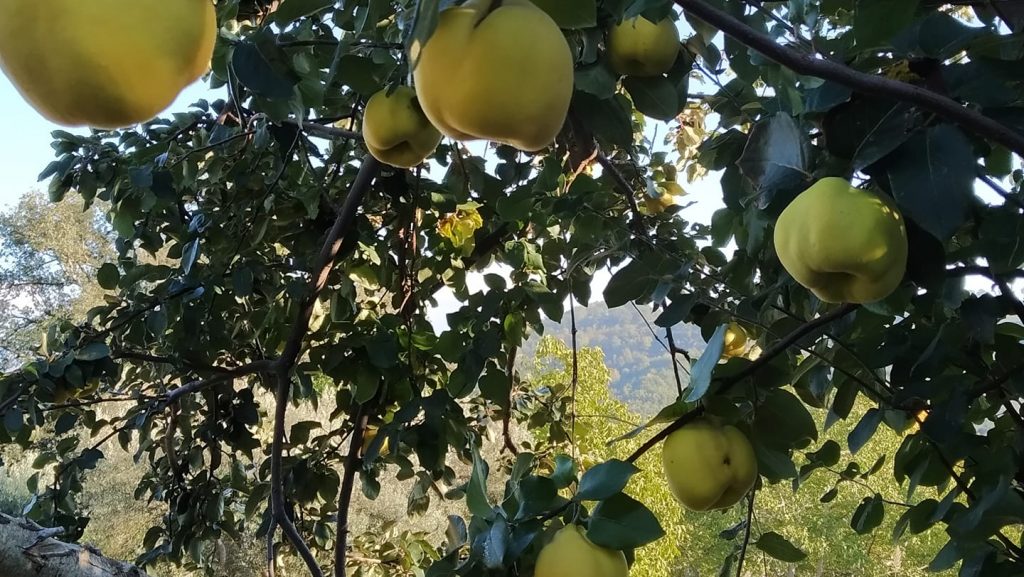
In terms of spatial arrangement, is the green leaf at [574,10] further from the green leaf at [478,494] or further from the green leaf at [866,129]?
the green leaf at [478,494]

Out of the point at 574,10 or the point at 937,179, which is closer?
the point at 574,10

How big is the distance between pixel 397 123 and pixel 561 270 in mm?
1137

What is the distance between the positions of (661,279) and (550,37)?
73 cm

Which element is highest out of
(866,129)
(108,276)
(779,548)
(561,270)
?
(108,276)

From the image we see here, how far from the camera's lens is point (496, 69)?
0.45m

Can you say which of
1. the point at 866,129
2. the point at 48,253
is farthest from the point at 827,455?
the point at 48,253

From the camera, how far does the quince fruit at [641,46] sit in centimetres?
83

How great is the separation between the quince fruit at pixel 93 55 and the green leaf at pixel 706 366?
0.56m

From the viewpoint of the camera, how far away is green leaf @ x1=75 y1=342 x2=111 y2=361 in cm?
154

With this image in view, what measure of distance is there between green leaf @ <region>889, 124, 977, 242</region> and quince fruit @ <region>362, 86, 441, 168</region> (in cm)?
47

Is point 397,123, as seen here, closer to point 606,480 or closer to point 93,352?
point 606,480

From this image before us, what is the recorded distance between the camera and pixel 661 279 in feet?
3.75

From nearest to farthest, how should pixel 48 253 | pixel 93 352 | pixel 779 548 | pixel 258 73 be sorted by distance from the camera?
pixel 258 73
pixel 779 548
pixel 93 352
pixel 48 253

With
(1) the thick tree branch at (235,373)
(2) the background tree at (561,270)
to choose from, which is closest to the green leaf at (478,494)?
(2) the background tree at (561,270)
